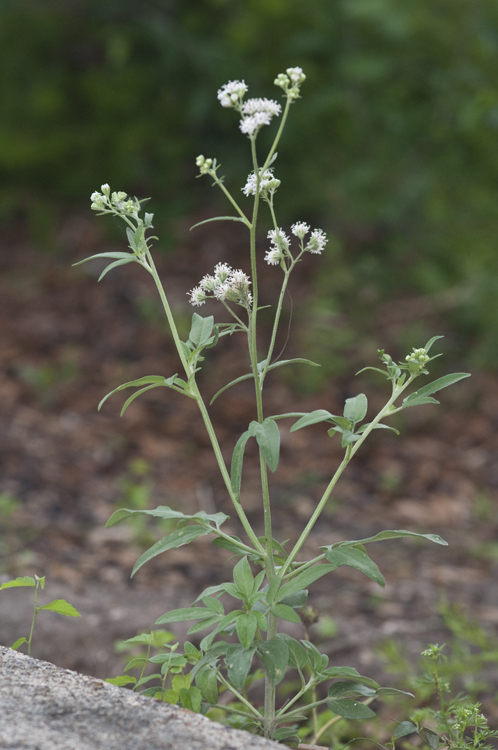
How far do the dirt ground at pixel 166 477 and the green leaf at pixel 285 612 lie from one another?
1099mm

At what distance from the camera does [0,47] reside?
541 cm

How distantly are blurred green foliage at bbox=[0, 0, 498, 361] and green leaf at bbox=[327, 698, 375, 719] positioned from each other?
3.11 metres

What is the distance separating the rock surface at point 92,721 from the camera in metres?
1.07

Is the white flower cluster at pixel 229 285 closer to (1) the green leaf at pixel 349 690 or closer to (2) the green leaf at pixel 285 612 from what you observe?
(2) the green leaf at pixel 285 612

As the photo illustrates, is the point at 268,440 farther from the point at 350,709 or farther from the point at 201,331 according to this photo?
the point at 350,709

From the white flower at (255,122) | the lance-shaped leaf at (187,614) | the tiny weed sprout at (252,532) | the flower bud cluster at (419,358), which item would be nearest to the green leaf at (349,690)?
the tiny weed sprout at (252,532)

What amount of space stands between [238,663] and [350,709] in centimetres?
24

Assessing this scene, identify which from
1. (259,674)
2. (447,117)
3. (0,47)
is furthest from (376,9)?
(259,674)

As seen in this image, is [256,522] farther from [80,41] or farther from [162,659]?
[80,41]

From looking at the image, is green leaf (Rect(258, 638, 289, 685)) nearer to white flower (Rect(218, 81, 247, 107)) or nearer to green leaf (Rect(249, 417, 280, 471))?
green leaf (Rect(249, 417, 280, 471))

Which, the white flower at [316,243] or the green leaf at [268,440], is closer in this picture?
the green leaf at [268,440]

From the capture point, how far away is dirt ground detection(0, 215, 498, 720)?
2492 millimetres

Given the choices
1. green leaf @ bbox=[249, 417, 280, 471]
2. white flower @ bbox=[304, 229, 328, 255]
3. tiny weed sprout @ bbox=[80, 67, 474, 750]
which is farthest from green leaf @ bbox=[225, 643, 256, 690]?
white flower @ bbox=[304, 229, 328, 255]

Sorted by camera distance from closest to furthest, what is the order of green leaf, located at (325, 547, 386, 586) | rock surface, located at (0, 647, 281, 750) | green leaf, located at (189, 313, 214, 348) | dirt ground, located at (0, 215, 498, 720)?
rock surface, located at (0, 647, 281, 750) → green leaf, located at (325, 547, 386, 586) → green leaf, located at (189, 313, 214, 348) → dirt ground, located at (0, 215, 498, 720)
